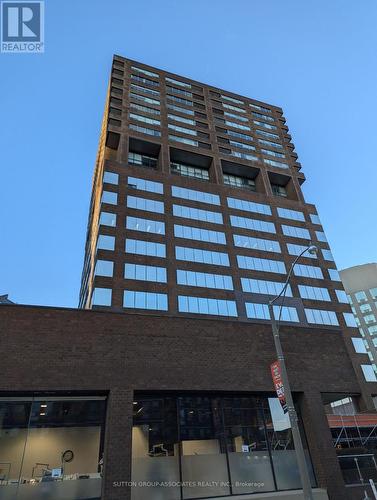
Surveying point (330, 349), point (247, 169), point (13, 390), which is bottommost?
point (13, 390)

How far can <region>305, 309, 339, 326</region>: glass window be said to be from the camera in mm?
52591

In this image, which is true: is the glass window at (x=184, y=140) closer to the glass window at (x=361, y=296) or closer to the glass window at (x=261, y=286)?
the glass window at (x=261, y=286)

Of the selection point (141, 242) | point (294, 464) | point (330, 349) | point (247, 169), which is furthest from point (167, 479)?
point (247, 169)

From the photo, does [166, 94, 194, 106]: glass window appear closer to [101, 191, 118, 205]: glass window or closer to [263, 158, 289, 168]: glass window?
[263, 158, 289, 168]: glass window

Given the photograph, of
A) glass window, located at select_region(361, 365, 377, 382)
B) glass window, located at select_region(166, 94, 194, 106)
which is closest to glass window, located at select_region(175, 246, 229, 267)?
glass window, located at select_region(361, 365, 377, 382)

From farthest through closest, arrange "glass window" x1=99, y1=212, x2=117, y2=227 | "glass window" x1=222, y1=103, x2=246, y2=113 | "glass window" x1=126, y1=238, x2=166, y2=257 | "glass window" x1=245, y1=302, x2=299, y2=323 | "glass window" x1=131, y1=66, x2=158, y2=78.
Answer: "glass window" x1=222, y1=103, x2=246, y2=113 < "glass window" x1=131, y1=66, x2=158, y2=78 < "glass window" x1=245, y1=302, x2=299, y2=323 < "glass window" x1=99, y1=212, x2=117, y2=227 < "glass window" x1=126, y1=238, x2=166, y2=257

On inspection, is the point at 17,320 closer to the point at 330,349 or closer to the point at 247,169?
the point at 330,349

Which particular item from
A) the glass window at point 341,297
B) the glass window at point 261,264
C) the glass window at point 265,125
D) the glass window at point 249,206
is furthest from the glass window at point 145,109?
the glass window at point 341,297

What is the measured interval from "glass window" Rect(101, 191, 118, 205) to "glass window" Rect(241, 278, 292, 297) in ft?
70.6

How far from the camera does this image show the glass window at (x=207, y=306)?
44.3 meters

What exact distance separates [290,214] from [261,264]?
15.0 meters

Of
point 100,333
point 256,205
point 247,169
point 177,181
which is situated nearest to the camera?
point 100,333

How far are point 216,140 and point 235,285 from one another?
102ft

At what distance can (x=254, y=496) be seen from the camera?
12.9 m
